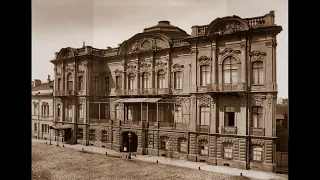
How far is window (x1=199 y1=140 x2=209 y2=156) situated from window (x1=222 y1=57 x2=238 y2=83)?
3165 millimetres

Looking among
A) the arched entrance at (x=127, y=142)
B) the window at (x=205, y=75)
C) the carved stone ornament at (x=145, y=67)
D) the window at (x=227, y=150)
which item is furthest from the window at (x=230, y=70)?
the arched entrance at (x=127, y=142)

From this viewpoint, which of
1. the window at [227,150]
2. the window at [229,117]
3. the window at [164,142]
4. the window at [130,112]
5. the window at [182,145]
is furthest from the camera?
the window at [130,112]

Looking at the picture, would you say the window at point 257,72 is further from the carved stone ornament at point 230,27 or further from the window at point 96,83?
the window at point 96,83

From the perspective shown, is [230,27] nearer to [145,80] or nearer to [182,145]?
[145,80]

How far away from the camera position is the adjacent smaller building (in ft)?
50.0

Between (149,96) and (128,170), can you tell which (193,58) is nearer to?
(149,96)

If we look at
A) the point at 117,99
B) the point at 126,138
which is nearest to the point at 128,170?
the point at 126,138

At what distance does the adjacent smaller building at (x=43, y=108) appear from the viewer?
50.0ft

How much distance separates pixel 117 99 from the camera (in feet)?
45.4

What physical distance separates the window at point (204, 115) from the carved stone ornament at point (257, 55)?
323 centimetres

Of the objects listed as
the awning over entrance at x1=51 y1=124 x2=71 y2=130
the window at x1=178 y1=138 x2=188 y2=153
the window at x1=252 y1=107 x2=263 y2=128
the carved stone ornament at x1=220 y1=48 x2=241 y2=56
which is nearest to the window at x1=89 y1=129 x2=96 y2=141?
the awning over entrance at x1=51 y1=124 x2=71 y2=130

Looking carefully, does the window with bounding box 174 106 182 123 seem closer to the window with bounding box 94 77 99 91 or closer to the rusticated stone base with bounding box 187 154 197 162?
the rusticated stone base with bounding box 187 154 197 162
